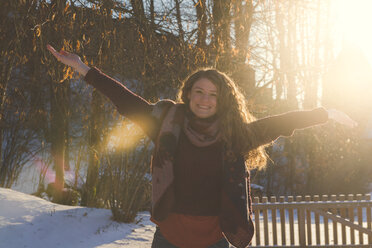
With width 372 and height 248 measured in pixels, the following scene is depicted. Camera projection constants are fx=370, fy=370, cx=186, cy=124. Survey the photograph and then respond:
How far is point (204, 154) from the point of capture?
2105 mm

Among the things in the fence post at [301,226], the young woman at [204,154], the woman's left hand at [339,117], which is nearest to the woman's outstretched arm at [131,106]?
the young woman at [204,154]

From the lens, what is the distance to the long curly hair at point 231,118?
215cm

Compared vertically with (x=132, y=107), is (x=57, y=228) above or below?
below

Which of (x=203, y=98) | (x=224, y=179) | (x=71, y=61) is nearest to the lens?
(x=224, y=179)

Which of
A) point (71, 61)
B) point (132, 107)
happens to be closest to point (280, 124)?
point (132, 107)

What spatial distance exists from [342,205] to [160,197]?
5.77 metres

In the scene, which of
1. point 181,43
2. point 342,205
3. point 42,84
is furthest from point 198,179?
point 42,84

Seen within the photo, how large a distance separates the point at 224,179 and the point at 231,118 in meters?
0.38

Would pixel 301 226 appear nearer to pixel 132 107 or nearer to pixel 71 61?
pixel 132 107

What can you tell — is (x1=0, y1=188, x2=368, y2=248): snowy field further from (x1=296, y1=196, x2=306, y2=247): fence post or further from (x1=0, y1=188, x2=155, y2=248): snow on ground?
(x1=296, y1=196, x2=306, y2=247): fence post

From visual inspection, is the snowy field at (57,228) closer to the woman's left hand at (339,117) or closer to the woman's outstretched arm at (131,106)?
the woman's outstretched arm at (131,106)

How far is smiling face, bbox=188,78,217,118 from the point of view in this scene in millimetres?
2180

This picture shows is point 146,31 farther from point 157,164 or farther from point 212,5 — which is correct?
point 157,164

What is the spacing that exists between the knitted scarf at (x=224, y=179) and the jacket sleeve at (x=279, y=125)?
0.56ft
